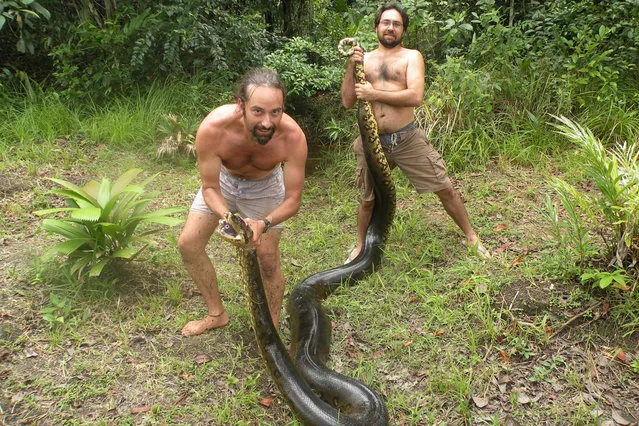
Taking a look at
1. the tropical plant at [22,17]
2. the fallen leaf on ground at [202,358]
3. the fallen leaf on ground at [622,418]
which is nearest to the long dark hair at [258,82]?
the fallen leaf on ground at [202,358]

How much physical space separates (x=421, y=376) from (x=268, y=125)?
170 cm

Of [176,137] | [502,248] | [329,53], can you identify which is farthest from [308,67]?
[502,248]

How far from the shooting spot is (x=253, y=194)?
3287 mm

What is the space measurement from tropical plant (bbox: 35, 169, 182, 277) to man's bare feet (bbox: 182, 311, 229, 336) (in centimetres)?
64

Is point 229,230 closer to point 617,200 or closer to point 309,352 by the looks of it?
point 309,352

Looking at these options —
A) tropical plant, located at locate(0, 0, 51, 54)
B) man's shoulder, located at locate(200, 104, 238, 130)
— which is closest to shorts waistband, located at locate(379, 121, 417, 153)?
man's shoulder, located at locate(200, 104, 238, 130)

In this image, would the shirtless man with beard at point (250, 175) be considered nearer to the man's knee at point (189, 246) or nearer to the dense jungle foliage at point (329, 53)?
the man's knee at point (189, 246)

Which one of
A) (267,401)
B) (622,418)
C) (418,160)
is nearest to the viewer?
(622,418)

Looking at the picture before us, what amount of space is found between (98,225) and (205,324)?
99 cm

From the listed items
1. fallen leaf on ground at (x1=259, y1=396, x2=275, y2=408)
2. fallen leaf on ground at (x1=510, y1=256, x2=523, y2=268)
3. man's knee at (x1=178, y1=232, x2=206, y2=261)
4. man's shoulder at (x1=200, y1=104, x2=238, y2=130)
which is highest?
man's shoulder at (x1=200, y1=104, x2=238, y2=130)

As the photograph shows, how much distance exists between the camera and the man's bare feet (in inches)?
137

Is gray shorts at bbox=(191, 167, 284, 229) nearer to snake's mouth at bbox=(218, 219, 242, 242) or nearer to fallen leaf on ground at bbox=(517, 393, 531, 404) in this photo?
snake's mouth at bbox=(218, 219, 242, 242)

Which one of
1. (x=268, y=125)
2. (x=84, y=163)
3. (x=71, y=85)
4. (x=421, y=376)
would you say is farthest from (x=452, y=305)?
(x=71, y=85)

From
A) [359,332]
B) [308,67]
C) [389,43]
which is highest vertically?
[389,43]
